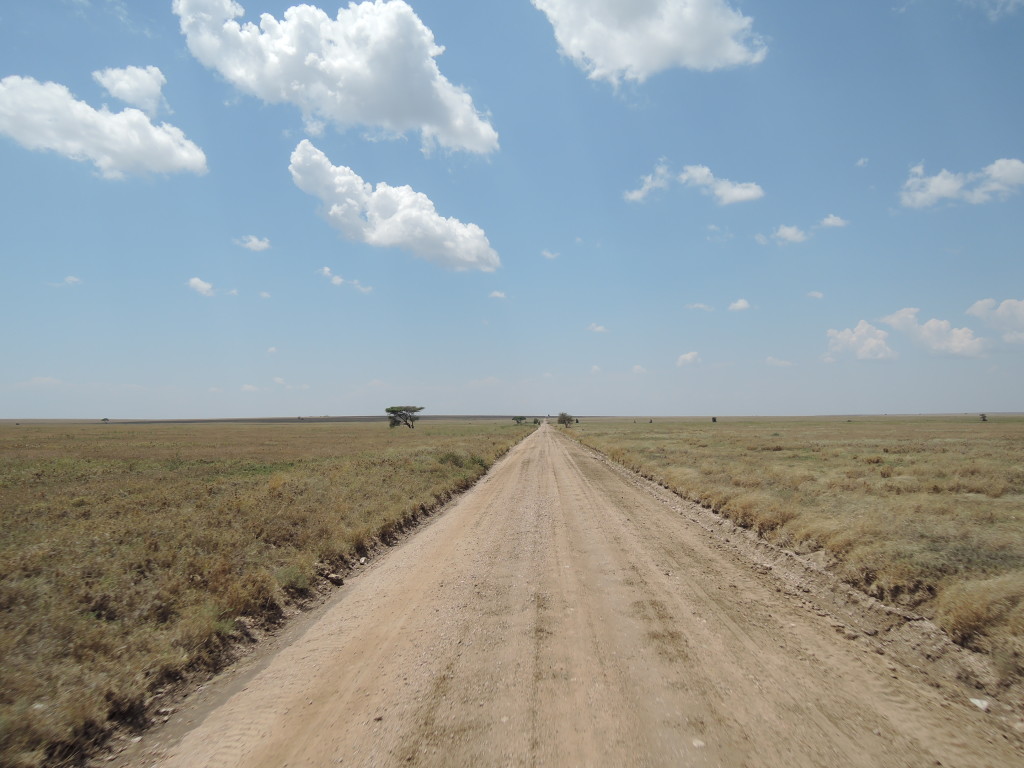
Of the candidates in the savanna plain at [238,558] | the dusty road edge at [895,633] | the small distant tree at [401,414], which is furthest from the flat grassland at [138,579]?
the small distant tree at [401,414]

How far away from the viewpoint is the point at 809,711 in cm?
501

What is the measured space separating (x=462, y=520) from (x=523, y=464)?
713 inches

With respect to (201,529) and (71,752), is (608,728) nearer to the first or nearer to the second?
(71,752)

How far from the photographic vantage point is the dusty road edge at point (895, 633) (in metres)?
5.57

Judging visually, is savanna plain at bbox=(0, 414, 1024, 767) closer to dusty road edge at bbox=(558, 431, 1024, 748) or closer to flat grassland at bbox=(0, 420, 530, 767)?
flat grassland at bbox=(0, 420, 530, 767)

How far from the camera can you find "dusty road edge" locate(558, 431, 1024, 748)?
5.57 metres

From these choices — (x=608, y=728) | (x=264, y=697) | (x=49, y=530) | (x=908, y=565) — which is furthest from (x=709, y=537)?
(x=49, y=530)

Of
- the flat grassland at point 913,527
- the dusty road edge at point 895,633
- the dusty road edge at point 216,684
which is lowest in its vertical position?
the dusty road edge at point 216,684

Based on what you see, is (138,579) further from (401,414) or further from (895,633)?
(401,414)

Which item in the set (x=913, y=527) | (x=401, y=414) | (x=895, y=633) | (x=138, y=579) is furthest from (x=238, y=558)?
(x=401, y=414)

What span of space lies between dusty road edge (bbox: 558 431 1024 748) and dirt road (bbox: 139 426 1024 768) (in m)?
0.20

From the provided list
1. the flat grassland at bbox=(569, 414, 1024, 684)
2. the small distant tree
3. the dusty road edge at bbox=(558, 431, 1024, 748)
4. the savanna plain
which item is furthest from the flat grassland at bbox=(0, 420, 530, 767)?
the small distant tree

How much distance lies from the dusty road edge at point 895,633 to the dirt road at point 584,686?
20cm

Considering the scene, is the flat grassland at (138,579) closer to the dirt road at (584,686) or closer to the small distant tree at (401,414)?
the dirt road at (584,686)
